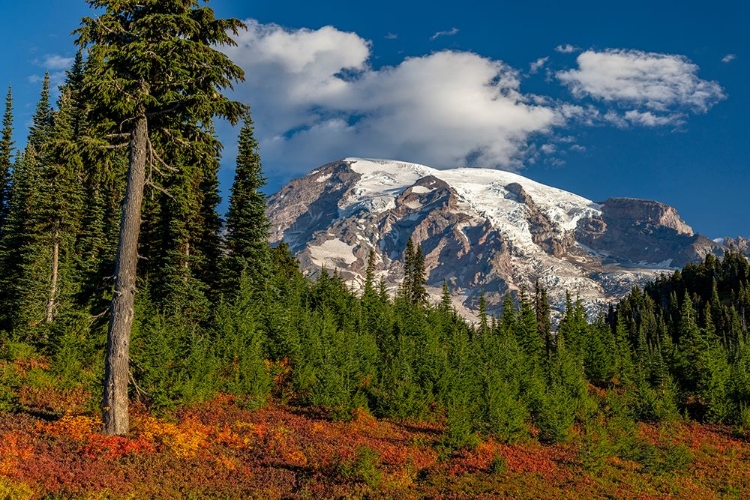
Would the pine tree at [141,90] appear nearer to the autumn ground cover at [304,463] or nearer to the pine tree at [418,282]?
the autumn ground cover at [304,463]

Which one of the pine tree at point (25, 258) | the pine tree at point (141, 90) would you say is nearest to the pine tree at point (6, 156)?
the pine tree at point (25, 258)

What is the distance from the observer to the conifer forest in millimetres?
14539

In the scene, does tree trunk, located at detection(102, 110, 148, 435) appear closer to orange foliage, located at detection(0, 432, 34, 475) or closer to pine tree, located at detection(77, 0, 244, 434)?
pine tree, located at detection(77, 0, 244, 434)

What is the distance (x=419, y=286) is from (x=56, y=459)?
7345cm

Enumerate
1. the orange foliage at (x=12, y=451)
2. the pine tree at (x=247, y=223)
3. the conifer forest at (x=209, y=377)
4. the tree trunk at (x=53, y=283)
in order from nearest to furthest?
1. the orange foliage at (x=12, y=451)
2. the conifer forest at (x=209, y=377)
3. the tree trunk at (x=53, y=283)
4. the pine tree at (x=247, y=223)

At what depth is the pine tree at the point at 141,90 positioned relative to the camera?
15.0m

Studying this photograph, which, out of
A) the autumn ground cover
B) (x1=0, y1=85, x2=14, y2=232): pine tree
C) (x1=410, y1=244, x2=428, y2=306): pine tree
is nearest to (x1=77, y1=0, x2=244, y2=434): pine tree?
the autumn ground cover

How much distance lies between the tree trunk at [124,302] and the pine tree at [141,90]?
3 centimetres

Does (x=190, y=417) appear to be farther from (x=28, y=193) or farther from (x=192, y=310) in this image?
(x=28, y=193)

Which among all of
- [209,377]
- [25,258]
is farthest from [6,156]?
[209,377]

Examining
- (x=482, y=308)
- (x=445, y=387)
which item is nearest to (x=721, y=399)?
(x=445, y=387)

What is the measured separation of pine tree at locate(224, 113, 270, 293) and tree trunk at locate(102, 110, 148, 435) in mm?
23367

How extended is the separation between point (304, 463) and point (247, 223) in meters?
28.4

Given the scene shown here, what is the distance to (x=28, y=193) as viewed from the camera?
4150cm
